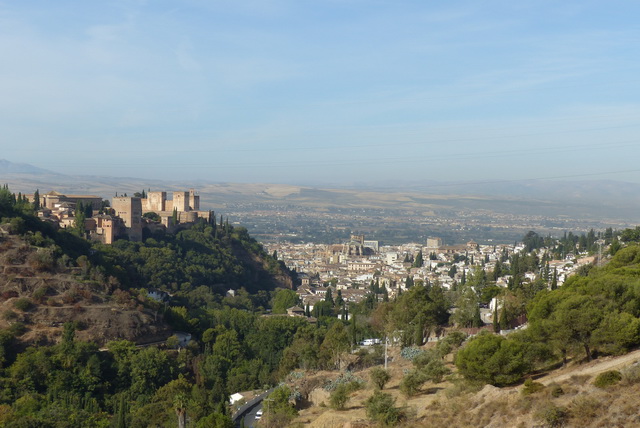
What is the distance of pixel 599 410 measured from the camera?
39.6 feet

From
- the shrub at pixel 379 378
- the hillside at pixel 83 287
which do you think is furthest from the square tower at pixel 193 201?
the shrub at pixel 379 378

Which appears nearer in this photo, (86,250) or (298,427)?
(298,427)

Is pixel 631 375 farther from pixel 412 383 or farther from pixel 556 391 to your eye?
pixel 412 383

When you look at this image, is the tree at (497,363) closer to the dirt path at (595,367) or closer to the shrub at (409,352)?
the dirt path at (595,367)

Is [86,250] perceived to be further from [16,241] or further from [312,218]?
[312,218]

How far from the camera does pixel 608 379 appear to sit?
505 inches

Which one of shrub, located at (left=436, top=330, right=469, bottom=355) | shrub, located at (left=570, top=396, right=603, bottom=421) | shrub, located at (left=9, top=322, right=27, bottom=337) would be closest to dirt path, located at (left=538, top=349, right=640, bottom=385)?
shrub, located at (left=570, top=396, right=603, bottom=421)

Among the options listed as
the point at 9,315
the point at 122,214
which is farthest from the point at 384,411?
the point at 122,214

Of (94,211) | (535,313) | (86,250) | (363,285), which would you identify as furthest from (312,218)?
(535,313)

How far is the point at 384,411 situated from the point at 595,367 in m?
4.36

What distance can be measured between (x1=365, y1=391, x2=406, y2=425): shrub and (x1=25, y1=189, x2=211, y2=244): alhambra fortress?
32217 mm

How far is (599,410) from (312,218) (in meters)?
177

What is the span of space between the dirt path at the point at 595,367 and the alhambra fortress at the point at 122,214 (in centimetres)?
3423

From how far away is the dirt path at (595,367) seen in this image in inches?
554
